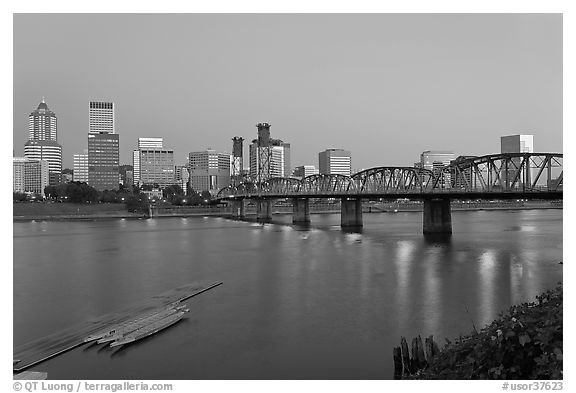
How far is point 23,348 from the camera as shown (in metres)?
17.5

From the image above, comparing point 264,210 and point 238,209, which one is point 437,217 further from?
point 238,209

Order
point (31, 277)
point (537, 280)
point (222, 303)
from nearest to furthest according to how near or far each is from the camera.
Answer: point (222, 303), point (537, 280), point (31, 277)

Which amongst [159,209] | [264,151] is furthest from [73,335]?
[264,151]

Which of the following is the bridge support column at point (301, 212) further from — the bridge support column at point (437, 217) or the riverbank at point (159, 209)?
the riverbank at point (159, 209)

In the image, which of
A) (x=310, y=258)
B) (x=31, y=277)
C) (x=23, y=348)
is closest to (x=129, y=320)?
(x=23, y=348)

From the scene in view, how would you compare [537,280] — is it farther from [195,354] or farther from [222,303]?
[195,354]

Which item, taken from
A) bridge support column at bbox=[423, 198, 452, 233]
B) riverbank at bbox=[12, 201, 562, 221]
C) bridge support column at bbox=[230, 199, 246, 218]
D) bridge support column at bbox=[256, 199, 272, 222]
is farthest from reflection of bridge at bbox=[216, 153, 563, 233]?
riverbank at bbox=[12, 201, 562, 221]

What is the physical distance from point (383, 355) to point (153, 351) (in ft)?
27.5

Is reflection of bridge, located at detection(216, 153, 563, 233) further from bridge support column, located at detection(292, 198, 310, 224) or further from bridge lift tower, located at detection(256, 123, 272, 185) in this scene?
bridge lift tower, located at detection(256, 123, 272, 185)

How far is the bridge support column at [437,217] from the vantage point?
65.1 metres

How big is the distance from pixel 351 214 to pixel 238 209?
204 ft

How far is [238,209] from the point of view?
144 metres

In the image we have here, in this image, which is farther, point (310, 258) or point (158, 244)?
point (158, 244)

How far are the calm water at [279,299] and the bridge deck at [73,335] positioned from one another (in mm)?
696
